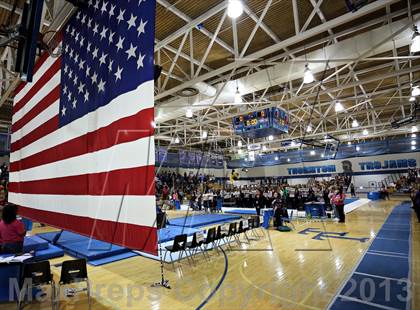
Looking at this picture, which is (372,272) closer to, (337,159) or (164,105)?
(164,105)

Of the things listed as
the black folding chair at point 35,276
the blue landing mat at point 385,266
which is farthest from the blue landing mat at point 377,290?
the black folding chair at point 35,276

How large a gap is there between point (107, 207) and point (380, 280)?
15.1ft

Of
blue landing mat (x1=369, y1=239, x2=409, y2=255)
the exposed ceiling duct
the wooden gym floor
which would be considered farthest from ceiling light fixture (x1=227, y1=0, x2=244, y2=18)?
blue landing mat (x1=369, y1=239, x2=409, y2=255)

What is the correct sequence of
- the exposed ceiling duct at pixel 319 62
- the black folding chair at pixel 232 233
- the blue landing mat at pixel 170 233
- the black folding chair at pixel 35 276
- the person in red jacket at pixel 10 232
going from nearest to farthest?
the black folding chair at pixel 35 276 < the person in red jacket at pixel 10 232 < the exposed ceiling duct at pixel 319 62 < the black folding chair at pixel 232 233 < the blue landing mat at pixel 170 233

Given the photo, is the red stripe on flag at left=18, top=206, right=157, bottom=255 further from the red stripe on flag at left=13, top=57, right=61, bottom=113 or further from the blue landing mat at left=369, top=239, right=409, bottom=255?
the blue landing mat at left=369, top=239, right=409, bottom=255

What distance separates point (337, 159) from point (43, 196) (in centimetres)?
2490

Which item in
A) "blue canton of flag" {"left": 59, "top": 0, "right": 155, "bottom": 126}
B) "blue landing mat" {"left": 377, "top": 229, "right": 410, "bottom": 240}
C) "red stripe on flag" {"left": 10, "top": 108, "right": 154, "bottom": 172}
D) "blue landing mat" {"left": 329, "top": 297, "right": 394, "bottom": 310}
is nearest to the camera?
"red stripe on flag" {"left": 10, "top": 108, "right": 154, "bottom": 172}

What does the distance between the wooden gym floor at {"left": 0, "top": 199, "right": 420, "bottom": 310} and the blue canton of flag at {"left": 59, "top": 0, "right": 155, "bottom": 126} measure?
2.88 metres

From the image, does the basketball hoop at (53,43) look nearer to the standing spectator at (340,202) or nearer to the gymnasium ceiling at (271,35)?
the gymnasium ceiling at (271,35)

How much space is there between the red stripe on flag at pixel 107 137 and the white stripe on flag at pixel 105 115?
0.05 meters

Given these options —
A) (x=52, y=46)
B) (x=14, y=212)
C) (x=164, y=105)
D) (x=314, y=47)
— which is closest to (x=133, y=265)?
(x=14, y=212)

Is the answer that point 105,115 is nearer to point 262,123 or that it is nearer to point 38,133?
point 38,133

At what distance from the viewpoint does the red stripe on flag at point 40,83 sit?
3.47m

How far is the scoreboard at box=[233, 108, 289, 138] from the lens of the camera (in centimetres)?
918
